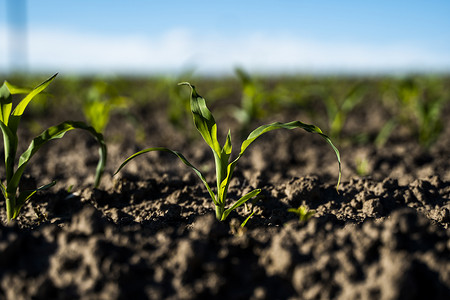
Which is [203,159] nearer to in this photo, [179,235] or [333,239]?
[179,235]

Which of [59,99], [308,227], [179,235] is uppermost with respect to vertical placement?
[308,227]

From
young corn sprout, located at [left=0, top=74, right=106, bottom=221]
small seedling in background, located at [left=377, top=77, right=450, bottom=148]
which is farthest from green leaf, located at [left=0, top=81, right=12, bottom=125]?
small seedling in background, located at [left=377, top=77, right=450, bottom=148]

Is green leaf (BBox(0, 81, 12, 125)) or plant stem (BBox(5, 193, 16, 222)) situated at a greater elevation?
green leaf (BBox(0, 81, 12, 125))

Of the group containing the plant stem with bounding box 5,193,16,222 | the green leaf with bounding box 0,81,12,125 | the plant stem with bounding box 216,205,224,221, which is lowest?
the plant stem with bounding box 5,193,16,222

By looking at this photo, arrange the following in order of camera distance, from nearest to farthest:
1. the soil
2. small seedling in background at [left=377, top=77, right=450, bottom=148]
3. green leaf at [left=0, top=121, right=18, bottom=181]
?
1. the soil
2. green leaf at [left=0, top=121, right=18, bottom=181]
3. small seedling in background at [left=377, top=77, right=450, bottom=148]

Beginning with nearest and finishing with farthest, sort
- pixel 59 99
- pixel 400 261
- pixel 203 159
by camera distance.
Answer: pixel 400 261, pixel 203 159, pixel 59 99

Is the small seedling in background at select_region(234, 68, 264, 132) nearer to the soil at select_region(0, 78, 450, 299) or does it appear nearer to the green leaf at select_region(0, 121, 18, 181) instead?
the soil at select_region(0, 78, 450, 299)

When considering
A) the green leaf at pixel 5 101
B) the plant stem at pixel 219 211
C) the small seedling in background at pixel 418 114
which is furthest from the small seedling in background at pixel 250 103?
the green leaf at pixel 5 101

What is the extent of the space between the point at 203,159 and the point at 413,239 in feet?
6.44

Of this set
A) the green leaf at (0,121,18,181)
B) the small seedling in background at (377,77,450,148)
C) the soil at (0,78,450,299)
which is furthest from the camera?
the small seedling in background at (377,77,450,148)

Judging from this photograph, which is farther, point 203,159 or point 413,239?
point 203,159

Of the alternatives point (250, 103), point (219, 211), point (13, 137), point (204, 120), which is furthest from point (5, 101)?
point (250, 103)

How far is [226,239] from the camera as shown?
1418 mm

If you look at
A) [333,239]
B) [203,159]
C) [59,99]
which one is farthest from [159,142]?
[59,99]
